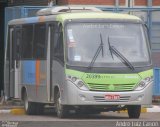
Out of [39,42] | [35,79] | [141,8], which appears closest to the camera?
[39,42]

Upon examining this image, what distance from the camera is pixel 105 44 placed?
19734mm

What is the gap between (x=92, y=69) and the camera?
63.5 ft

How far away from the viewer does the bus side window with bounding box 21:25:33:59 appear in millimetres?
22334

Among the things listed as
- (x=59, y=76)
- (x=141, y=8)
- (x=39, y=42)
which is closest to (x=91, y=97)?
(x=59, y=76)

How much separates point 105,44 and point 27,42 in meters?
3.64

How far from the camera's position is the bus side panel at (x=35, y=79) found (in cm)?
2127

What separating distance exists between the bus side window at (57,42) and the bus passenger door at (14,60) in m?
3.06

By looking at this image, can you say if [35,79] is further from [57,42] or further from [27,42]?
[57,42]

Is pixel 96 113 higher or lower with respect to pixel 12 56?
lower

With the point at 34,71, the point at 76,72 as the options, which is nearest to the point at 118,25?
the point at 76,72

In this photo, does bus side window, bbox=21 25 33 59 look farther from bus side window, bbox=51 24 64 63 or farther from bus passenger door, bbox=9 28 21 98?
bus side window, bbox=51 24 64 63

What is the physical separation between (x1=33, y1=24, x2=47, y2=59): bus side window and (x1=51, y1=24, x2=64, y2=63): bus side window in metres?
0.65

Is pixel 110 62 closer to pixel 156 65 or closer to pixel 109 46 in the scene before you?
pixel 109 46

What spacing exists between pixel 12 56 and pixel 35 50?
2.30 meters
